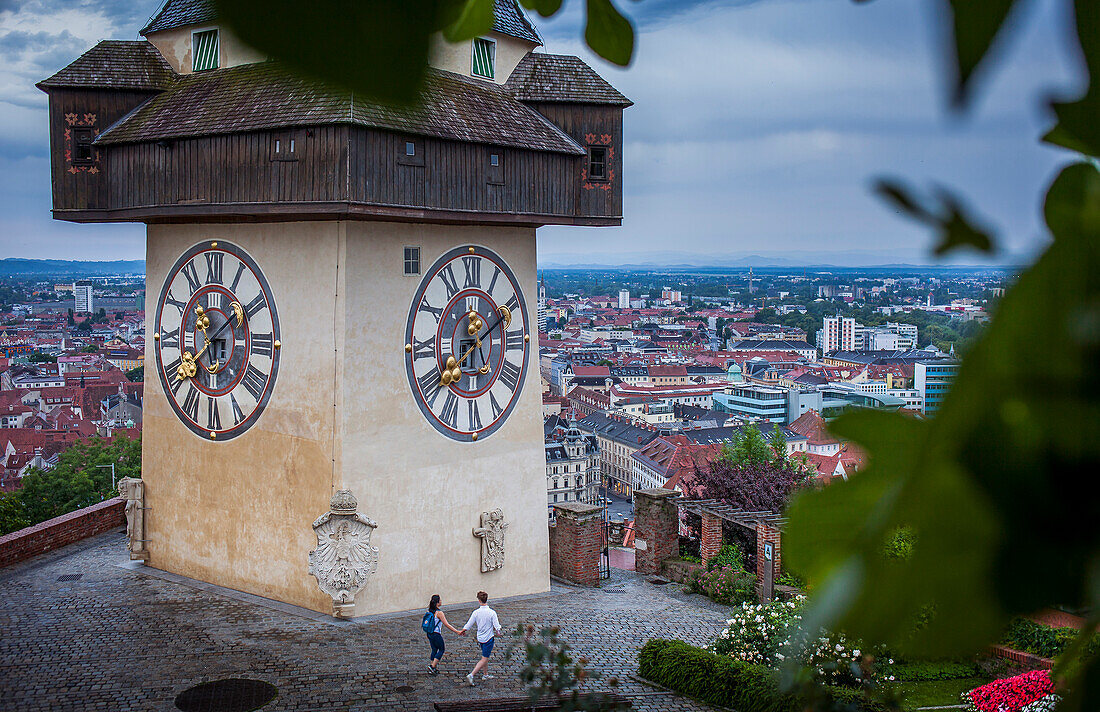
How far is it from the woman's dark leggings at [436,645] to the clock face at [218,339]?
366 cm

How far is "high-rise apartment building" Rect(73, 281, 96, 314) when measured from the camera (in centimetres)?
8919

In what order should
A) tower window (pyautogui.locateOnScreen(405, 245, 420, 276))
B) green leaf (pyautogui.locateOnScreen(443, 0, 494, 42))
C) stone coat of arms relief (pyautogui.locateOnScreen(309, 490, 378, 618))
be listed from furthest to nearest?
tower window (pyautogui.locateOnScreen(405, 245, 420, 276)), stone coat of arms relief (pyautogui.locateOnScreen(309, 490, 378, 618)), green leaf (pyautogui.locateOnScreen(443, 0, 494, 42))

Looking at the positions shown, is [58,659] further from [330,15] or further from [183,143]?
[330,15]

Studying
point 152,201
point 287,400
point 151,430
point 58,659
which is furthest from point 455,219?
point 58,659

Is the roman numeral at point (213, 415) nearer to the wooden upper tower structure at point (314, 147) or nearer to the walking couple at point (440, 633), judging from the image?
the wooden upper tower structure at point (314, 147)

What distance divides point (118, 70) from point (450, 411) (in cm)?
613

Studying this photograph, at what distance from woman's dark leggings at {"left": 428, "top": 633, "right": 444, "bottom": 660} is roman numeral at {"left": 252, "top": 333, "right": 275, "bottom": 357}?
13.0ft

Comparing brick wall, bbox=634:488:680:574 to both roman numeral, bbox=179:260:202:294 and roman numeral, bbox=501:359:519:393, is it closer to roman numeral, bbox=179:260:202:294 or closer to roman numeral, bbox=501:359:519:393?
roman numeral, bbox=501:359:519:393

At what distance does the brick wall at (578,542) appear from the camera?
14.1 m

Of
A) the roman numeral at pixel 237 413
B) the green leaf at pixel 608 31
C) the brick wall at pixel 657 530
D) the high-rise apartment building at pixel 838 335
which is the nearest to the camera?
the green leaf at pixel 608 31

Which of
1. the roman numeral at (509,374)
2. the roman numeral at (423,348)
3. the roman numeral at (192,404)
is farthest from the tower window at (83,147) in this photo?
the roman numeral at (509,374)

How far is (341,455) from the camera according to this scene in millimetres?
11477

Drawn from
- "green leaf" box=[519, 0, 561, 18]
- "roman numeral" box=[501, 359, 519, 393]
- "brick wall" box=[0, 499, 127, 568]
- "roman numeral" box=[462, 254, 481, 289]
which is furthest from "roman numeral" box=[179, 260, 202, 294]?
"green leaf" box=[519, 0, 561, 18]

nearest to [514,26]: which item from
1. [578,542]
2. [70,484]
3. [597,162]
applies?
[597,162]
